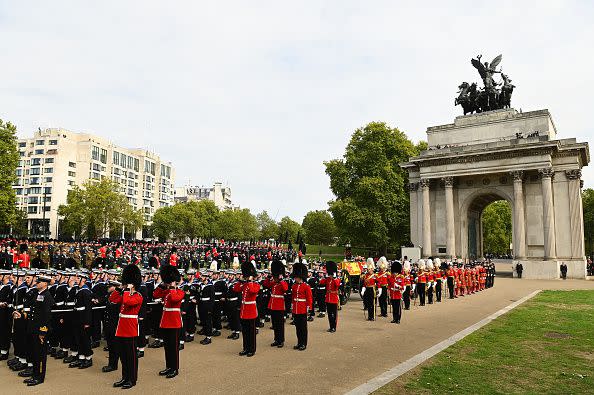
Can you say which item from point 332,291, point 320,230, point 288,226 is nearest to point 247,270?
point 332,291

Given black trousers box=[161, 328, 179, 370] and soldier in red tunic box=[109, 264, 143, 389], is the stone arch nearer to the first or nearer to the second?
black trousers box=[161, 328, 179, 370]

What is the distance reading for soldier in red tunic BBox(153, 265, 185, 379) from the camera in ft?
32.2

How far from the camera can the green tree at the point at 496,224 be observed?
87938mm

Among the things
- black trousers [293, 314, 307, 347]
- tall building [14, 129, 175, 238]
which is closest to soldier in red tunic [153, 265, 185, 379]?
black trousers [293, 314, 307, 347]

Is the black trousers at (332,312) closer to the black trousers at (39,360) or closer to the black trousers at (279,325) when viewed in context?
the black trousers at (279,325)

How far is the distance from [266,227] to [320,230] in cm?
2954

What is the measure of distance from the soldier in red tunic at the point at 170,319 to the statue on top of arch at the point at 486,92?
46244mm

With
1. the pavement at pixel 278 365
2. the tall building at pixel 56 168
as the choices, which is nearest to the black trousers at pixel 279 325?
the pavement at pixel 278 365

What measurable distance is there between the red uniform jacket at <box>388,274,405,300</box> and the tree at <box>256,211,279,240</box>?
116689 mm

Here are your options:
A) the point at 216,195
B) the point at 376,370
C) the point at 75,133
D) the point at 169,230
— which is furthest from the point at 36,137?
the point at 376,370

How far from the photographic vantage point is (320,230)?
122 metres

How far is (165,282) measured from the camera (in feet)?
35.5

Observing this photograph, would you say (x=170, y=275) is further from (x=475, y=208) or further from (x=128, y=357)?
(x=475, y=208)

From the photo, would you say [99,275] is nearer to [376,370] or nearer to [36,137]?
[376,370]
